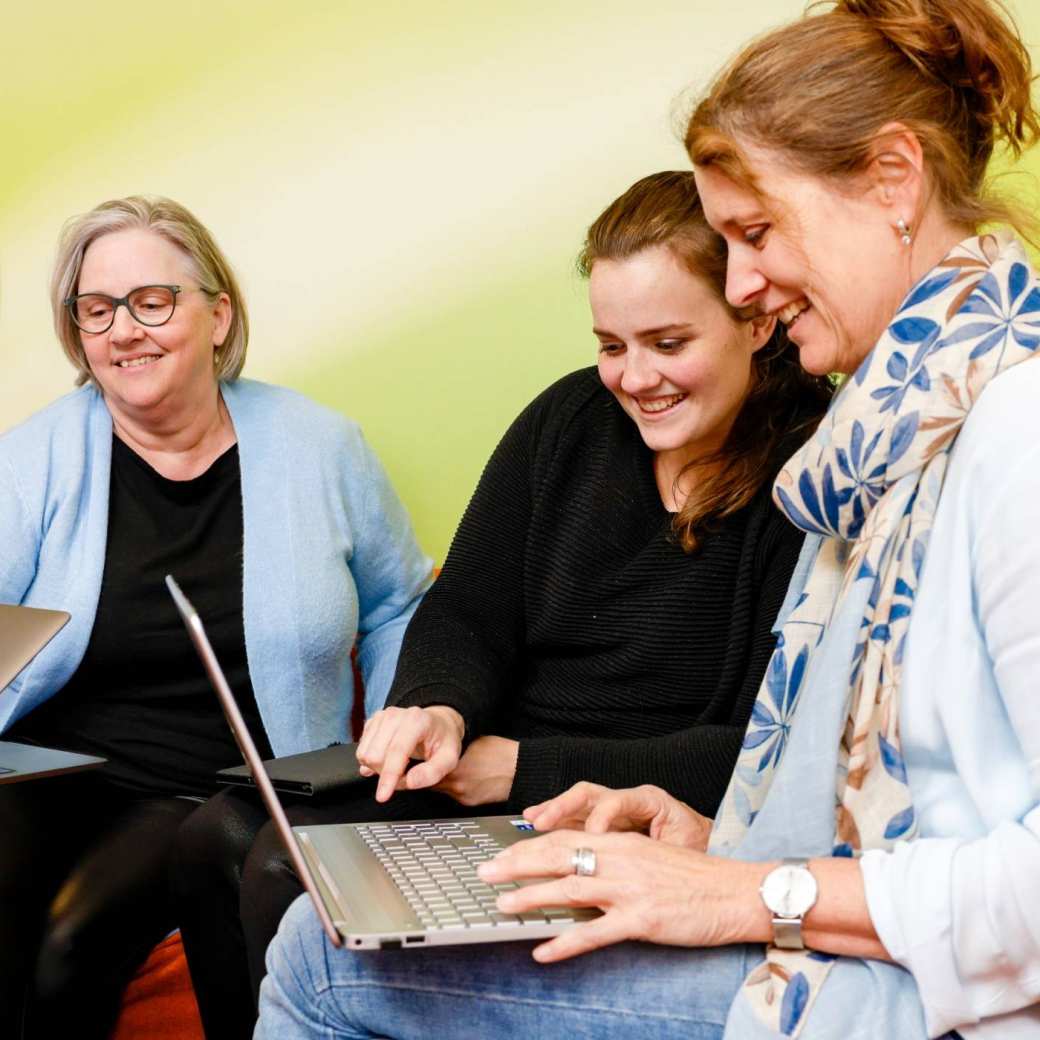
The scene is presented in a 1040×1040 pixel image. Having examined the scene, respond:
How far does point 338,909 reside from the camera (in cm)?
100

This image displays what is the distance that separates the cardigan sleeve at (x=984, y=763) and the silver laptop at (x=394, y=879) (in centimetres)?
24

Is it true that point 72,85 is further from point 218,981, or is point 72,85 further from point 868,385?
point 868,385

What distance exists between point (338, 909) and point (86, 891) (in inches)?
31.5

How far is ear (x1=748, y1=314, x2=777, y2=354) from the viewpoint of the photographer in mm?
1595

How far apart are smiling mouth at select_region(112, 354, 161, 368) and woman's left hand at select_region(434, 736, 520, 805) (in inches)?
33.4

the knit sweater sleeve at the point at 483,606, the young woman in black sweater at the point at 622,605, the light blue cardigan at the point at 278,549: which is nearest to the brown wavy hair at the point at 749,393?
the young woman in black sweater at the point at 622,605

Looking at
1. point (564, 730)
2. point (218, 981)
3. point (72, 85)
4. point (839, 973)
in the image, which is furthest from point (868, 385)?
point (72, 85)

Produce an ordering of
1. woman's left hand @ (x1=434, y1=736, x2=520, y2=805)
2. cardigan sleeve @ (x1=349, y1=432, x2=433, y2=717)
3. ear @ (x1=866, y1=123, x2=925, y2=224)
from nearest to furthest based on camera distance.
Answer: ear @ (x1=866, y1=123, x2=925, y2=224) < woman's left hand @ (x1=434, y1=736, x2=520, y2=805) < cardigan sleeve @ (x1=349, y1=432, x2=433, y2=717)

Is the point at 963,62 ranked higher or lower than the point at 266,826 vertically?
higher

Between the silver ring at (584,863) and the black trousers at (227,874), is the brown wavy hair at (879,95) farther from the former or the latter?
the black trousers at (227,874)

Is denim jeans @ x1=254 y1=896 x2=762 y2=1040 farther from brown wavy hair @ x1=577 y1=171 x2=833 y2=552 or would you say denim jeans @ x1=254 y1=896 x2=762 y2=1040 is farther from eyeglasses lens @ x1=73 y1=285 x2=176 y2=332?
eyeglasses lens @ x1=73 y1=285 x2=176 y2=332

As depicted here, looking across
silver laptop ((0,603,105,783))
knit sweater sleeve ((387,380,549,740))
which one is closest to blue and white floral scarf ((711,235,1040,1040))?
knit sweater sleeve ((387,380,549,740))

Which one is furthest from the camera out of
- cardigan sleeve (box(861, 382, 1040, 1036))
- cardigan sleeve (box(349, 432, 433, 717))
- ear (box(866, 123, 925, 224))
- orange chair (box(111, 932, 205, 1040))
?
cardigan sleeve (box(349, 432, 433, 717))

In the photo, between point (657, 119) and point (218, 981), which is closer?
point (218, 981)
